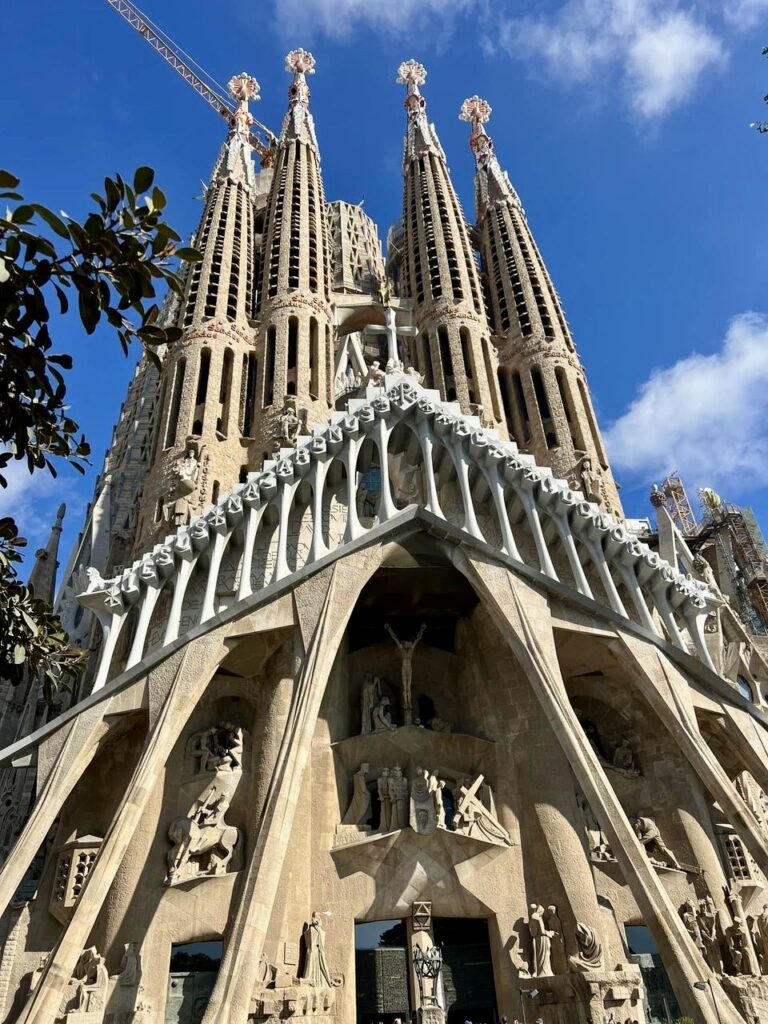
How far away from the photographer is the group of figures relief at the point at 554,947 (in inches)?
430

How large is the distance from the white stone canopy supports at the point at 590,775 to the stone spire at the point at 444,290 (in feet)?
26.1

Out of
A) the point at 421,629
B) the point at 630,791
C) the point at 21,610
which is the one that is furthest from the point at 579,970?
the point at 21,610

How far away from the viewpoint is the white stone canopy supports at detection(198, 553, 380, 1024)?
869 cm

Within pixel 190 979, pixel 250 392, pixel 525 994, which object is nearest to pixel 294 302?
pixel 250 392

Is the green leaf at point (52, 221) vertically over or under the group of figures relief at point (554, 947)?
over

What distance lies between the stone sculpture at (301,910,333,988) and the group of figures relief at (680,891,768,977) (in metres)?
5.54

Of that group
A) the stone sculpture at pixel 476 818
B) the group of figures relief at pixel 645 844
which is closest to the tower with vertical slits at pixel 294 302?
the stone sculpture at pixel 476 818

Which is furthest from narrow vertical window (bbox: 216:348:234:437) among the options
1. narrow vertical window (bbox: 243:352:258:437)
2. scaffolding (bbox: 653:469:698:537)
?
scaffolding (bbox: 653:469:698:537)

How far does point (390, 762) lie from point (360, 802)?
0.91m

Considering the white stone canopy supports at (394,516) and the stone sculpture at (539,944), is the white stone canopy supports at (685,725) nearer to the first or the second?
the white stone canopy supports at (394,516)

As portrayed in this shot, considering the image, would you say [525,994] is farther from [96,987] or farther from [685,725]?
[96,987]

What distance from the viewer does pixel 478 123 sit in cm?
3331

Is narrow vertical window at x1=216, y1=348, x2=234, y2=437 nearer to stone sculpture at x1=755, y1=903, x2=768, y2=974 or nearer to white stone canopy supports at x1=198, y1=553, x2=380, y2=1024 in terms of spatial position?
white stone canopy supports at x1=198, y1=553, x2=380, y2=1024

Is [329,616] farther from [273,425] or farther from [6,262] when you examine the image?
[6,262]
